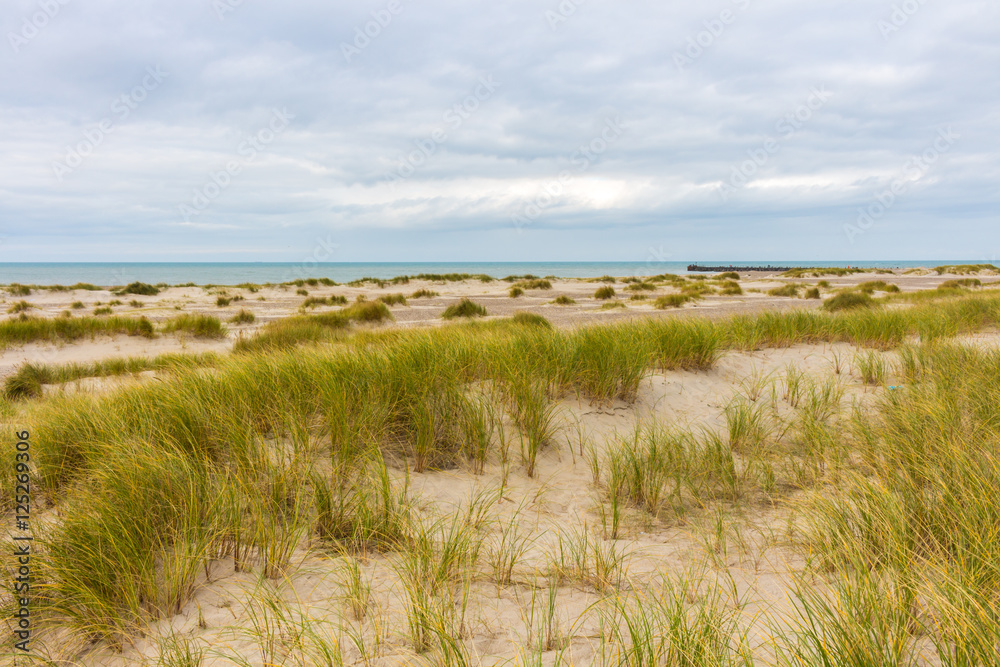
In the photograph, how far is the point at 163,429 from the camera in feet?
11.3

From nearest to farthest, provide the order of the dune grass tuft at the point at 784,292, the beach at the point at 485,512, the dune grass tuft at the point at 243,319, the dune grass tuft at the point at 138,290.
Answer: the beach at the point at 485,512, the dune grass tuft at the point at 243,319, the dune grass tuft at the point at 784,292, the dune grass tuft at the point at 138,290

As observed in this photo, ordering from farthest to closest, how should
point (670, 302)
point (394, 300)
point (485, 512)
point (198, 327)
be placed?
1. point (394, 300)
2. point (670, 302)
3. point (198, 327)
4. point (485, 512)

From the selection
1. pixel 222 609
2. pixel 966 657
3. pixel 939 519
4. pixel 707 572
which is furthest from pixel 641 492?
pixel 222 609

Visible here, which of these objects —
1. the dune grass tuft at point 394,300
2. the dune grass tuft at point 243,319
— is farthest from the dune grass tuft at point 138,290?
the dune grass tuft at point 243,319

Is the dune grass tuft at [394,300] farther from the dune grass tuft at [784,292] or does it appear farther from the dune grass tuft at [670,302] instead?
the dune grass tuft at [784,292]

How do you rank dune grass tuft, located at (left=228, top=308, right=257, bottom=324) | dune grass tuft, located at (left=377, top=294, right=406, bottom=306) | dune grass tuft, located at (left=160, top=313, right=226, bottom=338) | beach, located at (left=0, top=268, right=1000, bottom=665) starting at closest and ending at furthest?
beach, located at (left=0, top=268, right=1000, bottom=665), dune grass tuft, located at (left=160, top=313, right=226, bottom=338), dune grass tuft, located at (left=228, top=308, right=257, bottom=324), dune grass tuft, located at (left=377, top=294, right=406, bottom=306)

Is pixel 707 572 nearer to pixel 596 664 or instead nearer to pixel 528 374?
pixel 596 664

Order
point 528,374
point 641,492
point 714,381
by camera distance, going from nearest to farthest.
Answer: point 641,492, point 528,374, point 714,381

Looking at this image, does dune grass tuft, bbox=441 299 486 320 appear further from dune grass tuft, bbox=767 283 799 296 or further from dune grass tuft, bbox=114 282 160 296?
dune grass tuft, bbox=114 282 160 296

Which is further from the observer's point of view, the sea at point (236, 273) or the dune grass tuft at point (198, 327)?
the sea at point (236, 273)

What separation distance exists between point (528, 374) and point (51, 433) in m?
3.68

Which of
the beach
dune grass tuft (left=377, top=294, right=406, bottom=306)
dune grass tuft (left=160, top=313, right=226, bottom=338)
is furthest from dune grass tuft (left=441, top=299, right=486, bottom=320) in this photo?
the beach

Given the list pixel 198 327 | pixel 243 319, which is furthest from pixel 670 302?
pixel 198 327

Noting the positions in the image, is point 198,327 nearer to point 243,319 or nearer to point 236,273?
point 243,319
